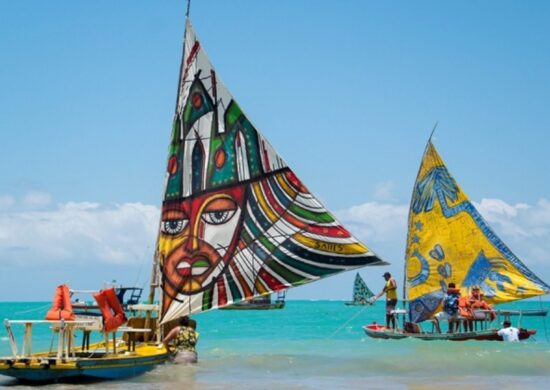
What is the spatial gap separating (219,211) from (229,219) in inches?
13.1

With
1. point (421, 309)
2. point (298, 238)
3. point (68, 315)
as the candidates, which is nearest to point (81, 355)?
point (68, 315)

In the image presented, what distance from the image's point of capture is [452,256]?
127ft

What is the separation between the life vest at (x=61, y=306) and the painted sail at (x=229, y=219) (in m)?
3.83

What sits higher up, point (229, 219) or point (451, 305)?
point (229, 219)

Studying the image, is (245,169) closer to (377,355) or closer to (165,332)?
(165,332)

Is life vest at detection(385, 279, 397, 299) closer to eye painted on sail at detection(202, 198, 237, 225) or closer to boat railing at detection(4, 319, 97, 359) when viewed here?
eye painted on sail at detection(202, 198, 237, 225)

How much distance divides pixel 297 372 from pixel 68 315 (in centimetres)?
757

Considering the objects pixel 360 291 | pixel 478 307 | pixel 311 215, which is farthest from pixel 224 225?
pixel 360 291

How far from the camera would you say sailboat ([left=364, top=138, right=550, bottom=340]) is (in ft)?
125

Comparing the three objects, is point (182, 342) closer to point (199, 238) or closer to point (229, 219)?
point (199, 238)

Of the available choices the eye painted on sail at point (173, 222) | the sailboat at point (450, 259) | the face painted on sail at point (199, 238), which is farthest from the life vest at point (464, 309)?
the eye painted on sail at point (173, 222)

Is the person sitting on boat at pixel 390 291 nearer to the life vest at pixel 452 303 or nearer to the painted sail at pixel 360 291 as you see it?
the life vest at pixel 452 303

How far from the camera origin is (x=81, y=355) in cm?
2148

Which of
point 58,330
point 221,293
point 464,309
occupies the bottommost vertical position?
point 58,330
